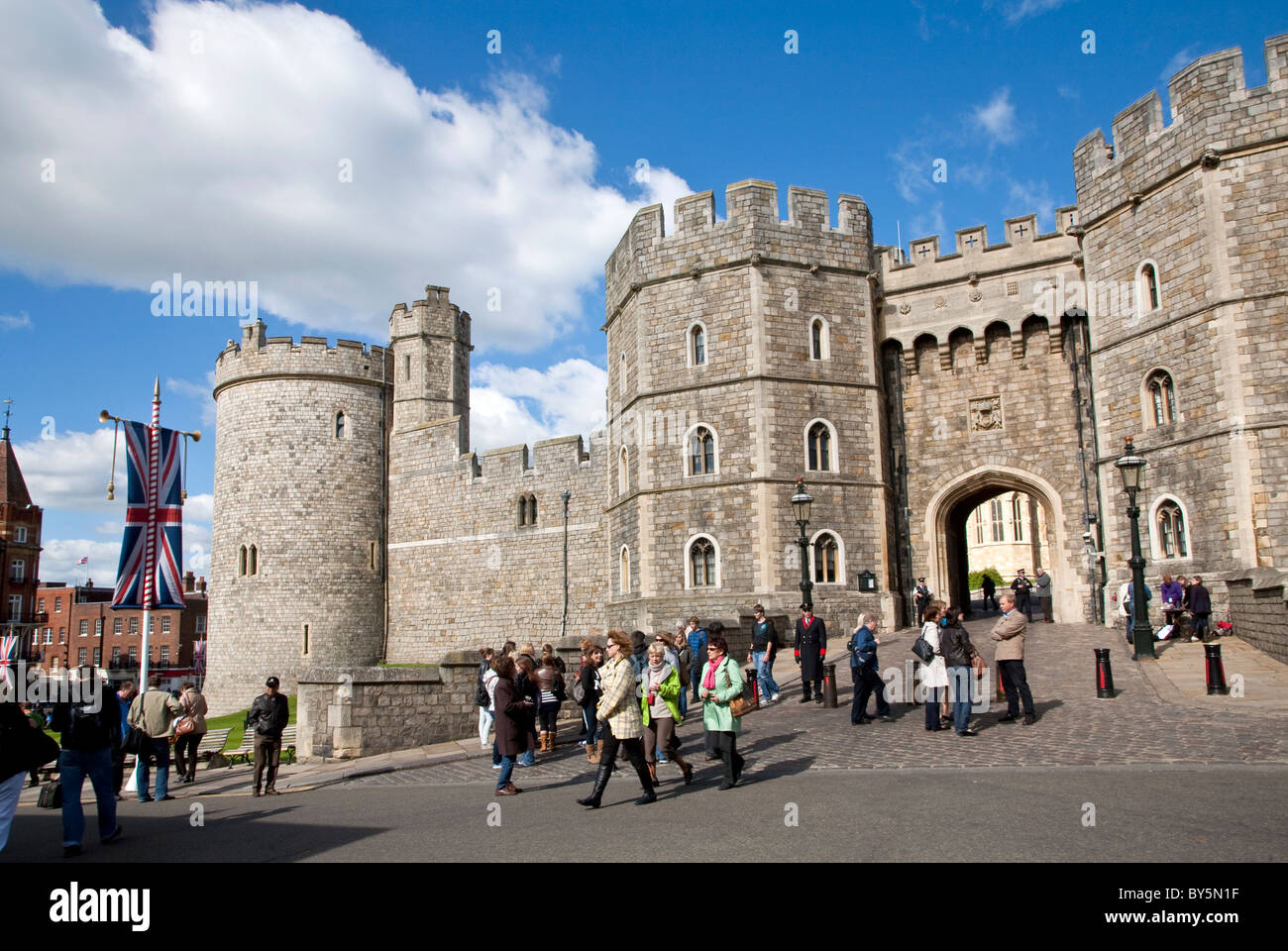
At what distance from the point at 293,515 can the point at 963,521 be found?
21.1 m

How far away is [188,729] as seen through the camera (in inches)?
486

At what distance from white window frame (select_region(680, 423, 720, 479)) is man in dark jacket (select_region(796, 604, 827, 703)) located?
7736 mm

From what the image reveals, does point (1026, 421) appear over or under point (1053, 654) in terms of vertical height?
over

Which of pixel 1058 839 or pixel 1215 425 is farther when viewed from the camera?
pixel 1215 425

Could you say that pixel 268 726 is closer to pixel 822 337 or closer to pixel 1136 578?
pixel 1136 578

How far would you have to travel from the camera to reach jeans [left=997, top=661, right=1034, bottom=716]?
11219mm

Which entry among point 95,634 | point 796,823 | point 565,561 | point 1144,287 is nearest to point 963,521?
point 1144,287
